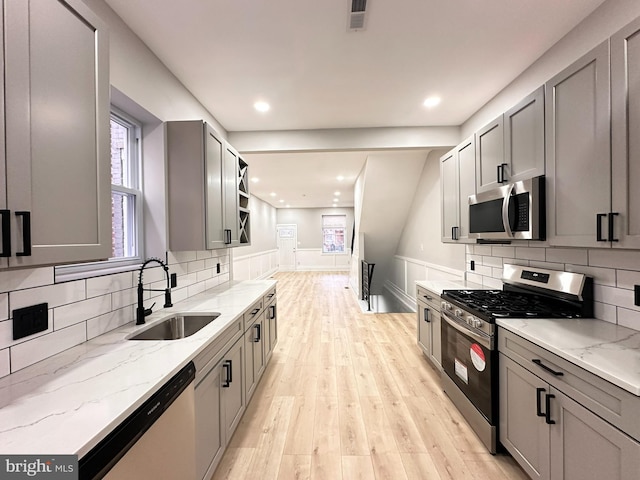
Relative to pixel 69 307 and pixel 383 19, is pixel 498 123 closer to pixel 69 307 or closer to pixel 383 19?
pixel 383 19

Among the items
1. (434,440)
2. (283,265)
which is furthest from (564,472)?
(283,265)

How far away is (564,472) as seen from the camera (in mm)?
1311

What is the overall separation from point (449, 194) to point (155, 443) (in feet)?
10.6

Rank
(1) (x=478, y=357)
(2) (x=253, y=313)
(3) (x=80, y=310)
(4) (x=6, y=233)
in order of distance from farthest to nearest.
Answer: (2) (x=253, y=313), (1) (x=478, y=357), (3) (x=80, y=310), (4) (x=6, y=233)

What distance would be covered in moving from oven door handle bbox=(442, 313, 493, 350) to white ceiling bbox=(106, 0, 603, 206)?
2130 mm

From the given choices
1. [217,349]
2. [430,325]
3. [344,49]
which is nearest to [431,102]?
[344,49]

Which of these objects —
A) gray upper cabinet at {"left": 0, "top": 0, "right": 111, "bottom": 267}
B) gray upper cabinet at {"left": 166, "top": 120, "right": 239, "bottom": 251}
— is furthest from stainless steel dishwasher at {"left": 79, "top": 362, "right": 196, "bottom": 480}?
gray upper cabinet at {"left": 166, "top": 120, "right": 239, "bottom": 251}

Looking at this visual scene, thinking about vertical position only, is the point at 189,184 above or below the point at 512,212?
above

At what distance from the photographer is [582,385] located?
48.4 inches

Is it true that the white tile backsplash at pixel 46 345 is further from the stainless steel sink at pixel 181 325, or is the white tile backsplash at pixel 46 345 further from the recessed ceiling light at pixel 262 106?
the recessed ceiling light at pixel 262 106

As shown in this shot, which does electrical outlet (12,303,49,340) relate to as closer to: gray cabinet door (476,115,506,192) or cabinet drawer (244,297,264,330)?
cabinet drawer (244,297,264,330)

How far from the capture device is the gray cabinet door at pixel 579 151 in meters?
1.39

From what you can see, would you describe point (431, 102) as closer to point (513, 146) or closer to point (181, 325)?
point (513, 146)

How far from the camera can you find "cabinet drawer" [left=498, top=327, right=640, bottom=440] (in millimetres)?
1045
